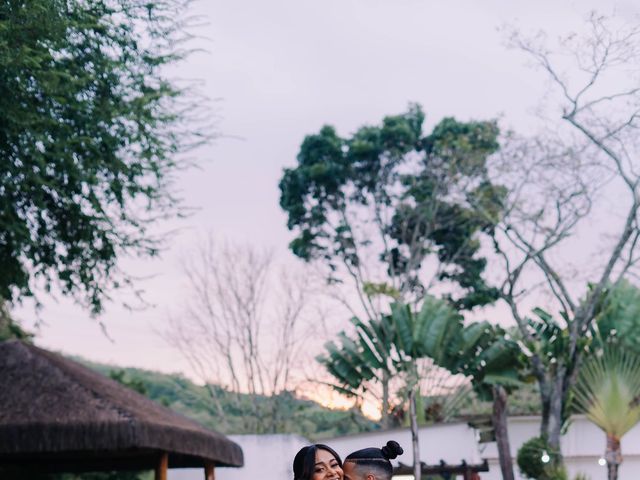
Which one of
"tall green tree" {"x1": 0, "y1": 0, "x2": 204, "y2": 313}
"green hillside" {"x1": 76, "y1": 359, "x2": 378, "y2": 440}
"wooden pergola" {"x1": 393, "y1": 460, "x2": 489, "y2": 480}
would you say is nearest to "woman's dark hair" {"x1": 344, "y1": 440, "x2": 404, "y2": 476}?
"tall green tree" {"x1": 0, "y1": 0, "x2": 204, "y2": 313}

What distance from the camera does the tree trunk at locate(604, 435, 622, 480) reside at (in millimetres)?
17031

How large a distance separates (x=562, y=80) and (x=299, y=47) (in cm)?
547

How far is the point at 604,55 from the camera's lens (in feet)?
58.9

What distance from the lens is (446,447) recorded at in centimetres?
1939

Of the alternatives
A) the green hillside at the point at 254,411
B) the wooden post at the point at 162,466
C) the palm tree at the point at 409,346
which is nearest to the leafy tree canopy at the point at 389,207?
the green hillside at the point at 254,411

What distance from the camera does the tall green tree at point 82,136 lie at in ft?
32.9

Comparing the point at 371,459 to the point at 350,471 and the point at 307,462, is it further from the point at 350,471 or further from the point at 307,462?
the point at 307,462

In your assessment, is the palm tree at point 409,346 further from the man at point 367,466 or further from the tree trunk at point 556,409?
the man at point 367,466

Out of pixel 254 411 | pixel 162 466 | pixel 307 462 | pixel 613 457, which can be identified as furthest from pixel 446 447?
pixel 307 462

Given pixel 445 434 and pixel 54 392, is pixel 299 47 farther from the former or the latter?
pixel 54 392

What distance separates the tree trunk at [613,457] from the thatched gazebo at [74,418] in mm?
7732

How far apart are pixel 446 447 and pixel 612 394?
3546 millimetres

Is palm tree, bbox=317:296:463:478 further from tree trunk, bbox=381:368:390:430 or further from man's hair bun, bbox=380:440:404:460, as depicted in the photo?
man's hair bun, bbox=380:440:404:460

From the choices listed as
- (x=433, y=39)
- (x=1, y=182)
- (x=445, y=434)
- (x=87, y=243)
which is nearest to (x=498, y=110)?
(x=433, y=39)
